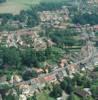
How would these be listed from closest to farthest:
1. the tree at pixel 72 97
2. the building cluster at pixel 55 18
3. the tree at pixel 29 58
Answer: the tree at pixel 72 97
the tree at pixel 29 58
the building cluster at pixel 55 18

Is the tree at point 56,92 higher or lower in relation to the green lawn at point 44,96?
higher

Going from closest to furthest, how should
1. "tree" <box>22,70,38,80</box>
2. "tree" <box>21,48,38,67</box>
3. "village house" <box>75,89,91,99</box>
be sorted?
"village house" <box>75,89,91,99</box> < "tree" <box>22,70,38,80</box> < "tree" <box>21,48,38,67</box>

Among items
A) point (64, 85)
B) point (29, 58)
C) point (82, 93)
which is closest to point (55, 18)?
point (29, 58)

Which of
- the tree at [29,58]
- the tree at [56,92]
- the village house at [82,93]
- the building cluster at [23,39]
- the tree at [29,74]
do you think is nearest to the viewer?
the village house at [82,93]

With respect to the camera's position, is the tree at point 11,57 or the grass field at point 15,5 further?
the grass field at point 15,5

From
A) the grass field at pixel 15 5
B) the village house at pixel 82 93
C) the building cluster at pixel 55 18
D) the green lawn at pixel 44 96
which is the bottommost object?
the grass field at pixel 15 5

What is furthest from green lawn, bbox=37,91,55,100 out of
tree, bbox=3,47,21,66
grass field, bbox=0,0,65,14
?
grass field, bbox=0,0,65,14

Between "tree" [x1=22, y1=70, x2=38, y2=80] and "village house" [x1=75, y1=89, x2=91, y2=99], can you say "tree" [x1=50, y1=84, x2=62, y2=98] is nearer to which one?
"village house" [x1=75, y1=89, x2=91, y2=99]

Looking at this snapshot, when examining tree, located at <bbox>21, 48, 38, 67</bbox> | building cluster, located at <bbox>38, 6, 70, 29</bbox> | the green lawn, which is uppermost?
the green lawn

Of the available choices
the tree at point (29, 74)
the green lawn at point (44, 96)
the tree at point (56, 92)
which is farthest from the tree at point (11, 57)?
the tree at point (56, 92)

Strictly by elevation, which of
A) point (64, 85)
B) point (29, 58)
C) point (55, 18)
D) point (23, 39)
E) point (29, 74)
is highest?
point (64, 85)

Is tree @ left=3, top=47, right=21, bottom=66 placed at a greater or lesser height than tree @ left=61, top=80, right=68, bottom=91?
lesser

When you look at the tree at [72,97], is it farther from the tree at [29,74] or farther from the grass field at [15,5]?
the grass field at [15,5]

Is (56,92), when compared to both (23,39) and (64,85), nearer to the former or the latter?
(64,85)
